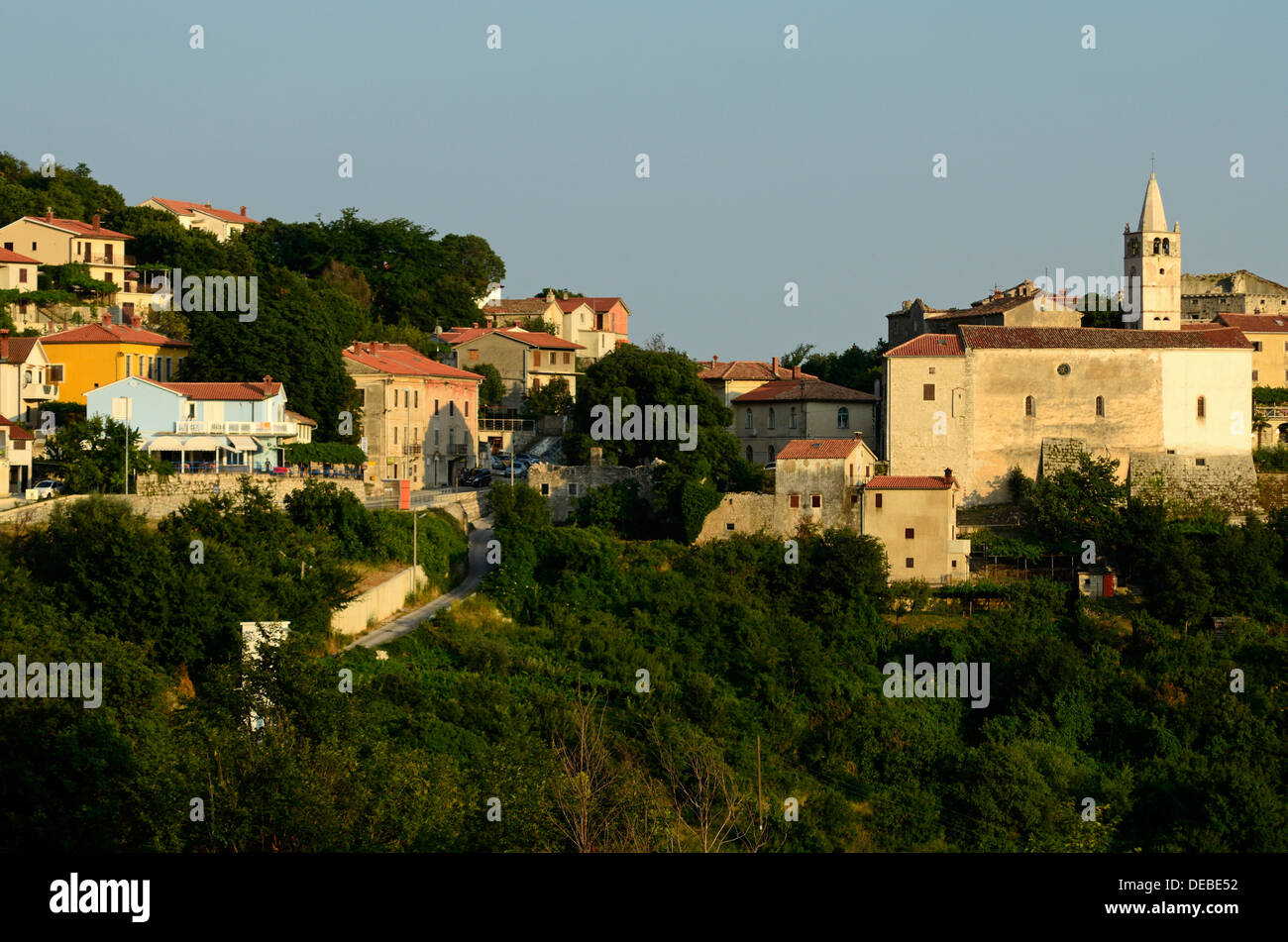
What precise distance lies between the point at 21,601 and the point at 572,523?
14313 mm

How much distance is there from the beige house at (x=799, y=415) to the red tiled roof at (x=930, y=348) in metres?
3.10

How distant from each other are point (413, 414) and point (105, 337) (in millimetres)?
9210

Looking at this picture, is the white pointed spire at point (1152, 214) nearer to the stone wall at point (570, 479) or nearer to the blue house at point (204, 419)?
the stone wall at point (570, 479)

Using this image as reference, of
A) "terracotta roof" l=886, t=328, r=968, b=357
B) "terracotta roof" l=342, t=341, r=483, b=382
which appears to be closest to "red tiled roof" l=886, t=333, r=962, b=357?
"terracotta roof" l=886, t=328, r=968, b=357

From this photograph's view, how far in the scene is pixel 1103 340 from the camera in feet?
138

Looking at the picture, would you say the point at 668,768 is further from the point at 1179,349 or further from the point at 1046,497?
the point at 1179,349

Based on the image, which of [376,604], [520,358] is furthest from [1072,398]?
[520,358]

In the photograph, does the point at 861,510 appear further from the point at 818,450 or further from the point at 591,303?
the point at 591,303

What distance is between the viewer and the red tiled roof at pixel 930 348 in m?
41.6

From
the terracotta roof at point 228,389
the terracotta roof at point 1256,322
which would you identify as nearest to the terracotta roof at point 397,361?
the terracotta roof at point 228,389

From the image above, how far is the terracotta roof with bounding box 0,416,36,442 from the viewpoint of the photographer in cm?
3716

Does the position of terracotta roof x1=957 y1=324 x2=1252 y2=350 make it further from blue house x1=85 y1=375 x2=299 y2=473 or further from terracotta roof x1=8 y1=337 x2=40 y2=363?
terracotta roof x1=8 y1=337 x2=40 y2=363

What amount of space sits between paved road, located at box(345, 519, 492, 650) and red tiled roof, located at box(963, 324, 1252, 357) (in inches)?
543

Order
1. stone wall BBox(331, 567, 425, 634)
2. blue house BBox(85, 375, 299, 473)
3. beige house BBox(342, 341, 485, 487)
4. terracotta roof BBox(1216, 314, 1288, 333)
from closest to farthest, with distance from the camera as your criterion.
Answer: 1. stone wall BBox(331, 567, 425, 634)
2. blue house BBox(85, 375, 299, 473)
3. beige house BBox(342, 341, 485, 487)
4. terracotta roof BBox(1216, 314, 1288, 333)
